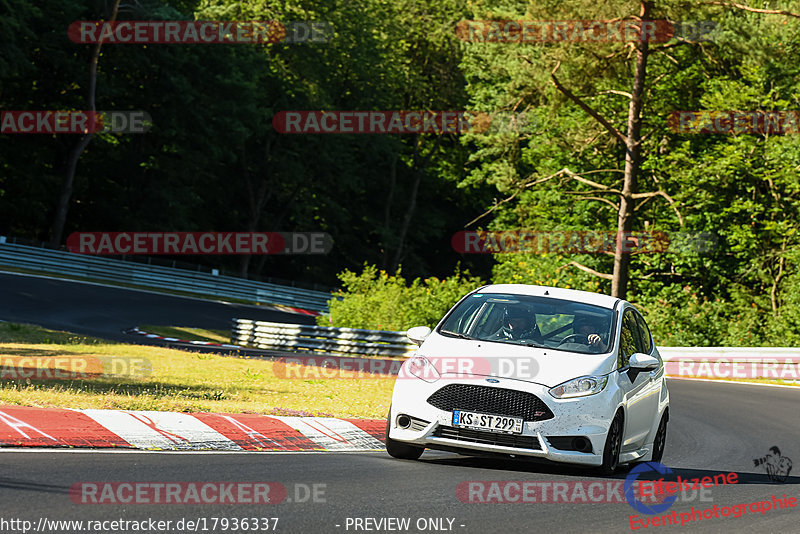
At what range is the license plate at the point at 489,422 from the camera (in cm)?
944

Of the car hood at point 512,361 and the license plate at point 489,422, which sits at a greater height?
the car hood at point 512,361

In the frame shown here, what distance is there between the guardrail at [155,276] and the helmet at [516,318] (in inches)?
1550

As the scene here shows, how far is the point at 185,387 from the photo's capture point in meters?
15.6

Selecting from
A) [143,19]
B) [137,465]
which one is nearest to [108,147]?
[143,19]

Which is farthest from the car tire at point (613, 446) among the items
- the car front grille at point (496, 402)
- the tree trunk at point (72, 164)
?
the tree trunk at point (72, 164)

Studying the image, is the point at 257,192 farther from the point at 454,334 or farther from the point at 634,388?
the point at 634,388

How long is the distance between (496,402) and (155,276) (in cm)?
4417

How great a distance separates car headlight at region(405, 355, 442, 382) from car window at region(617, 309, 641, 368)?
5.90 feet

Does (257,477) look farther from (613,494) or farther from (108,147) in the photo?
(108,147)

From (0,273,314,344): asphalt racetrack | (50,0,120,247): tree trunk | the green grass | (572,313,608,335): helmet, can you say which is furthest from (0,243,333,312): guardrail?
(572,313,608,335): helmet

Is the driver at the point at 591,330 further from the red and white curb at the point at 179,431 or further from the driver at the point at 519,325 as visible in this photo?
the red and white curb at the point at 179,431

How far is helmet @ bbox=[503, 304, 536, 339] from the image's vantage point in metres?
10.8

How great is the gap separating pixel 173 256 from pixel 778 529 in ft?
190

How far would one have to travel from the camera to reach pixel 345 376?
22344mm
